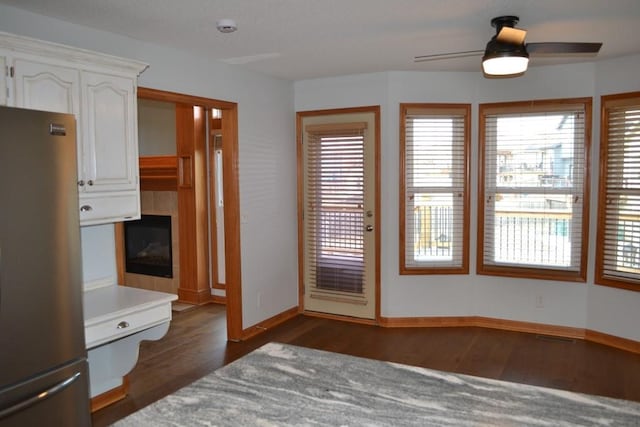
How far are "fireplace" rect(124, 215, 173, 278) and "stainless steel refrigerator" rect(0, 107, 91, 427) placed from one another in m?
3.70

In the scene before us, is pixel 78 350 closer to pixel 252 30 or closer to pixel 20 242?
pixel 20 242

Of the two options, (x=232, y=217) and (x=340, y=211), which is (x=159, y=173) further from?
(x=340, y=211)

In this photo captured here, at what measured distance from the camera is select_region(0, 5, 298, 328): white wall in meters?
3.25

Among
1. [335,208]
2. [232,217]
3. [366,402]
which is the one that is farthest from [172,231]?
[366,402]

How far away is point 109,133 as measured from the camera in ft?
9.43

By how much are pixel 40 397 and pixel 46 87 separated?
152 cm

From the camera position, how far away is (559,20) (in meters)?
3.07

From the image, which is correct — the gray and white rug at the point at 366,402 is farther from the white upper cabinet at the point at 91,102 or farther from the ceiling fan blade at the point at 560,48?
the ceiling fan blade at the point at 560,48

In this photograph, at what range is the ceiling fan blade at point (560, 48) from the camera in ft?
9.20

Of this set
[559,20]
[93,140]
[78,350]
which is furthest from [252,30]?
[78,350]

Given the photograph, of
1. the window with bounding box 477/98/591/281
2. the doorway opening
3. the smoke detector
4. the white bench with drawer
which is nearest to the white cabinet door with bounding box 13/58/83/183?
the white bench with drawer

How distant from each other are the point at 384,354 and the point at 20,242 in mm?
2930

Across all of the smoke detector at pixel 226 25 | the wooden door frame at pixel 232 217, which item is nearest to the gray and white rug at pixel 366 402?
the smoke detector at pixel 226 25

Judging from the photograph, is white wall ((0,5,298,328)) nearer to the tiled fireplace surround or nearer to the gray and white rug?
the tiled fireplace surround
